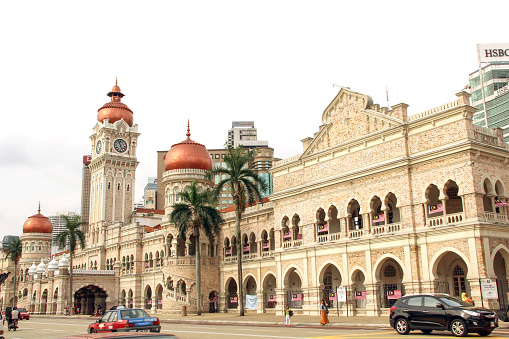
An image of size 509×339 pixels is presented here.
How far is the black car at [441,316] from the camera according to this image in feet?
51.4

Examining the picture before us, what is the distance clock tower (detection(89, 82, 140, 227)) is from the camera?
65.9 m

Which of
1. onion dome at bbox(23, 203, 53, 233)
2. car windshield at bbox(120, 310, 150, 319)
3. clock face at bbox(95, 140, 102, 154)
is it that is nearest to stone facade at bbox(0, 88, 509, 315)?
car windshield at bbox(120, 310, 150, 319)

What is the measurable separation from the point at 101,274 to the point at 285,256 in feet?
102

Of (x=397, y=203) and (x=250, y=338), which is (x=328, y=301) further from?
(x=250, y=338)

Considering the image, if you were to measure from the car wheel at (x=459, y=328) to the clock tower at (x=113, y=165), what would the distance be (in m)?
54.2

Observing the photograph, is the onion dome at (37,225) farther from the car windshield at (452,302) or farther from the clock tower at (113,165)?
the car windshield at (452,302)

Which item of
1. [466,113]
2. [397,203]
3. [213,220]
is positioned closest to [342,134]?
[397,203]

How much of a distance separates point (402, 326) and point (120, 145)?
55.6m

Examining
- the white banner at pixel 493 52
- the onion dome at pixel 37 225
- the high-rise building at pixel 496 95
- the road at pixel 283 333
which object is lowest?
the road at pixel 283 333

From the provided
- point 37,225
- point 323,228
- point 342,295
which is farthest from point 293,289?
point 37,225

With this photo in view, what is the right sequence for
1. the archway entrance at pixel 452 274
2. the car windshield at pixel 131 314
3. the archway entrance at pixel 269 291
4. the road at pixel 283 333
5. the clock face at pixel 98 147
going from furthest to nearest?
Answer: the clock face at pixel 98 147
the archway entrance at pixel 269 291
the archway entrance at pixel 452 274
the car windshield at pixel 131 314
the road at pixel 283 333

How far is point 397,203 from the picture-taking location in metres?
28.3

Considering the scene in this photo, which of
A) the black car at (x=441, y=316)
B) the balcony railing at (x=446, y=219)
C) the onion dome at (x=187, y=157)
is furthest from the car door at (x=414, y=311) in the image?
the onion dome at (x=187, y=157)

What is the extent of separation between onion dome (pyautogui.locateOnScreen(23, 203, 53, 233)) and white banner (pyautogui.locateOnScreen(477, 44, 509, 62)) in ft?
244
